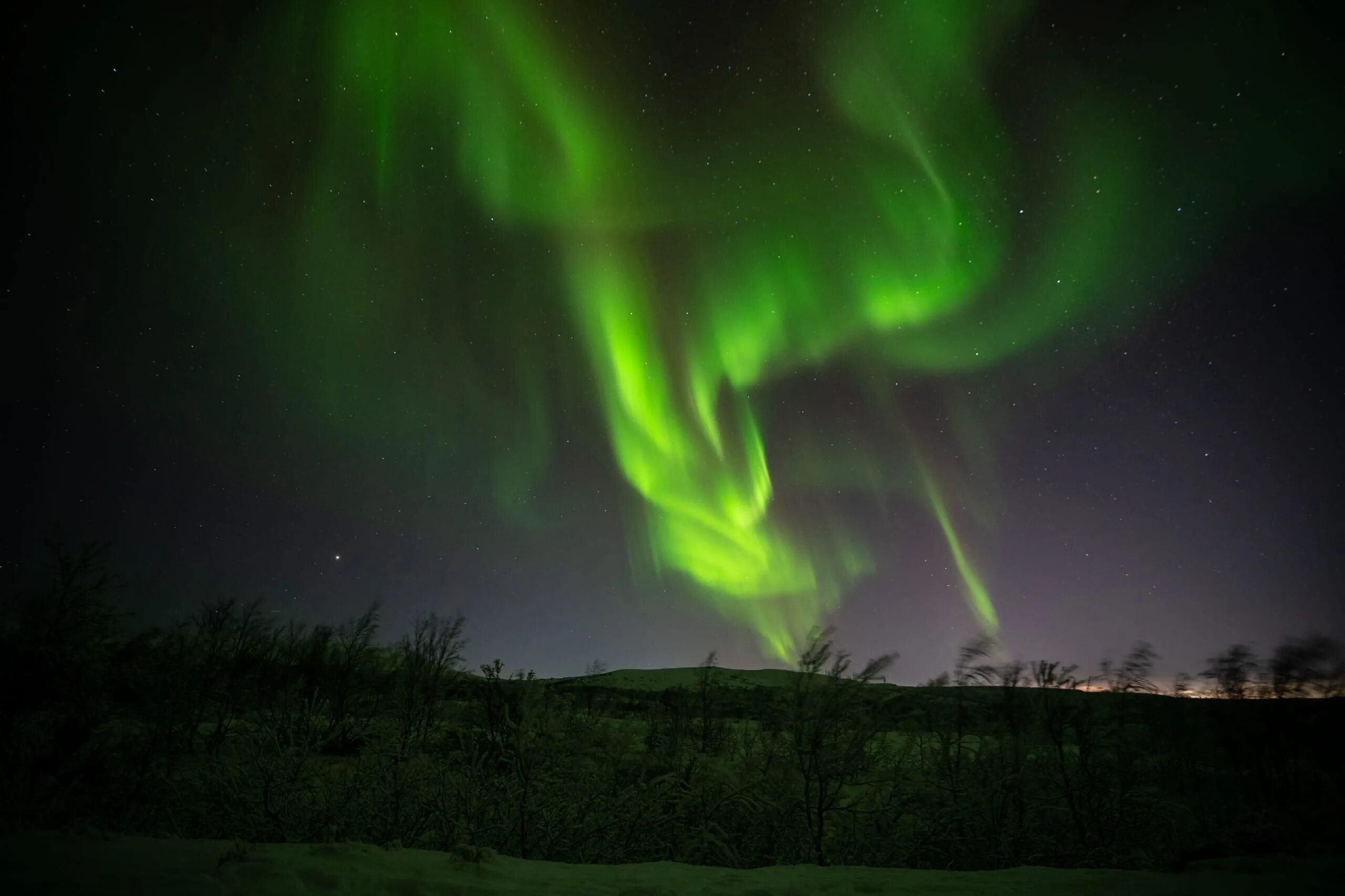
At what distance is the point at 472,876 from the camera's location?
5.59 m

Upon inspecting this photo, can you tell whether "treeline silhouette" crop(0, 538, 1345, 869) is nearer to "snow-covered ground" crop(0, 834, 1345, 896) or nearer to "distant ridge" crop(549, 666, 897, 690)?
"snow-covered ground" crop(0, 834, 1345, 896)

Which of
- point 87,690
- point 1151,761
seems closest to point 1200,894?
point 1151,761

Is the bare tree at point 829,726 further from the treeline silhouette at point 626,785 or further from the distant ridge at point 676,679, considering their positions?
the distant ridge at point 676,679

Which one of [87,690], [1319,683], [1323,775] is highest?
[1319,683]

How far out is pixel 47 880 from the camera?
4.16 m

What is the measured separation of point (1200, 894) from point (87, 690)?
1833cm

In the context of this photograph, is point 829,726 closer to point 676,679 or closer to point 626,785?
point 626,785

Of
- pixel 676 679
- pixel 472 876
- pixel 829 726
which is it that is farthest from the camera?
pixel 676 679

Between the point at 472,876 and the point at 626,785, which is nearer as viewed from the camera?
the point at 472,876

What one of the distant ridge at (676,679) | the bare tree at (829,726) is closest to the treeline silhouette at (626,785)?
the bare tree at (829,726)

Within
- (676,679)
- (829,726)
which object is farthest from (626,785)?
(676,679)

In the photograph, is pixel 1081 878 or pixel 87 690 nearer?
pixel 1081 878

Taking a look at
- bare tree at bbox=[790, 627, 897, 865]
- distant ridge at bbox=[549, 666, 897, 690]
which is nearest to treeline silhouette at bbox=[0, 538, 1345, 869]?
bare tree at bbox=[790, 627, 897, 865]

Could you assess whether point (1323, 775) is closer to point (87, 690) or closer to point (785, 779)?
point (785, 779)
